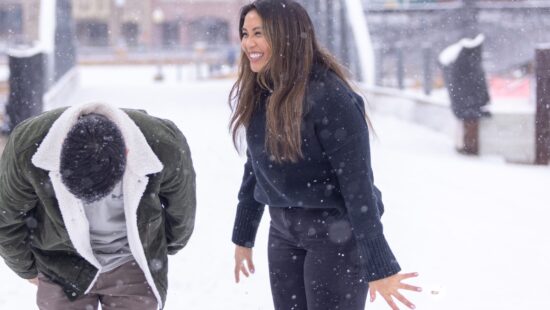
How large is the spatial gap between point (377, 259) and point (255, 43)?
2.59ft

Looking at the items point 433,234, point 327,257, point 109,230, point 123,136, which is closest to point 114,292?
point 109,230

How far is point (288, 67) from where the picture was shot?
2.38 m

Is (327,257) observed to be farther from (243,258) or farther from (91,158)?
(91,158)

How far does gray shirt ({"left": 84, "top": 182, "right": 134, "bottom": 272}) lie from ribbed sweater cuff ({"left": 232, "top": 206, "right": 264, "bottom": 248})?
17.7 inches

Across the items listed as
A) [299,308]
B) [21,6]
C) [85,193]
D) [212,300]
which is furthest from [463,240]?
[21,6]

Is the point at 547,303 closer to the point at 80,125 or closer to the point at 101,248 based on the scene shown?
the point at 101,248

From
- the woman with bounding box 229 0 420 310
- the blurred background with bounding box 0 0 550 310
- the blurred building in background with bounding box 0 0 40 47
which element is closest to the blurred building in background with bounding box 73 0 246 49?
the blurred building in background with bounding box 0 0 40 47

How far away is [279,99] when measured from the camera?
93.7 inches

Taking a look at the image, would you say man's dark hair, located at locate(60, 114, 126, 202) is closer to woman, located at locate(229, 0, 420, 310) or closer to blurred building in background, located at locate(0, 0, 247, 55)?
woman, located at locate(229, 0, 420, 310)

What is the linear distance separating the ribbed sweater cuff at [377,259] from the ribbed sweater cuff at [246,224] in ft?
2.09

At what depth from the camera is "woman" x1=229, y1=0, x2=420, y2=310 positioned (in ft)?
7.56

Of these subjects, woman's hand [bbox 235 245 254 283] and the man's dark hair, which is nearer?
the man's dark hair

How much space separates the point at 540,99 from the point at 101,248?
24.7ft

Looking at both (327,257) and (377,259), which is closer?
(377,259)
